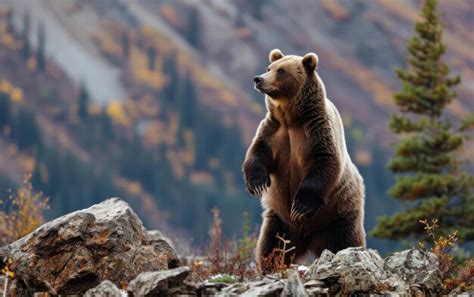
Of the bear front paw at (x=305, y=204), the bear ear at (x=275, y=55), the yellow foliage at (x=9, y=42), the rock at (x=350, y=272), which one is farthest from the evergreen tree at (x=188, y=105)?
the rock at (x=350, y=272)

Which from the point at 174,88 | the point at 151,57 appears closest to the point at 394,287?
the point at 174,88

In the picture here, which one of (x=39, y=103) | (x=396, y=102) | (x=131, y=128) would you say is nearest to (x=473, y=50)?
(x=131, y=128)

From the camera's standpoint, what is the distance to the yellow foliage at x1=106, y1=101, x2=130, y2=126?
14688 centimetres

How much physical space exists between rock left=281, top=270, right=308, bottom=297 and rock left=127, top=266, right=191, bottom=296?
2.47 ft

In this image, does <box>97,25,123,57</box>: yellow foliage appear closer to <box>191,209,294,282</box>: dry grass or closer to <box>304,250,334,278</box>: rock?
<box>191,209,294,282</box>: dry grass

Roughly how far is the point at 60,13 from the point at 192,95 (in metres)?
26.5

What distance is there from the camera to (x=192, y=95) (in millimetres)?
156125

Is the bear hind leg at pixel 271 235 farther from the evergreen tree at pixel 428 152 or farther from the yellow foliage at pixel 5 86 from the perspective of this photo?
the yellow foliage at pixel 5 86

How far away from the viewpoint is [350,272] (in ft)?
24.4

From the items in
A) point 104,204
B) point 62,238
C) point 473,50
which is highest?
point 473,50

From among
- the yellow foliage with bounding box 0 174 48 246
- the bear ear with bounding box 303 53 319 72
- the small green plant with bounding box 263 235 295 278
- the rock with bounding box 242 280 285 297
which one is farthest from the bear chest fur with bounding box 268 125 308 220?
the yellow foliage with bounding box 0 174 48 246

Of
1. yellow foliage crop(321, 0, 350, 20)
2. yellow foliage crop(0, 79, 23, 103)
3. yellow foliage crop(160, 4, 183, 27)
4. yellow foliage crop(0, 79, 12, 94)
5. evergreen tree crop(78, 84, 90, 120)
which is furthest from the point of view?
yellow foliage crop(321, 0, 350, 20)

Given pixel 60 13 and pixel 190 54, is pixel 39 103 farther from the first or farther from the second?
pixel 190 54

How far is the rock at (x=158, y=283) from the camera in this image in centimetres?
664
